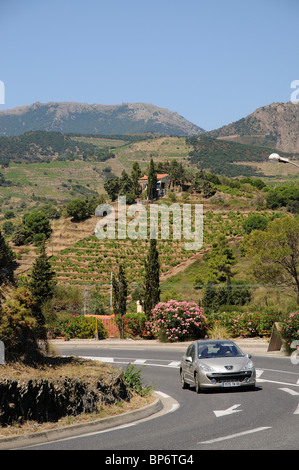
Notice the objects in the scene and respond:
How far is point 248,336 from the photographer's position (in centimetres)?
3206

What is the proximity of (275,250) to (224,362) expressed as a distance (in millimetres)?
22291

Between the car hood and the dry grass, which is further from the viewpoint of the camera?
the car hood

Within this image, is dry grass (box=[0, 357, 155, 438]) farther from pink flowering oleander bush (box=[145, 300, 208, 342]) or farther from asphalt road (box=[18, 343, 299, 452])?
pink flowering oleander bush (box=[145, 300, 208, 342])

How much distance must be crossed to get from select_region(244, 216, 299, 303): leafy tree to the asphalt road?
18.2 metres

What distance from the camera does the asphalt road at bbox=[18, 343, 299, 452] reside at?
30.0 ft

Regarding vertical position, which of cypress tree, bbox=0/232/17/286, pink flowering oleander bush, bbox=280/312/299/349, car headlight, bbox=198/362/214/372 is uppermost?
cypress tree, bbox=0/232/17/286

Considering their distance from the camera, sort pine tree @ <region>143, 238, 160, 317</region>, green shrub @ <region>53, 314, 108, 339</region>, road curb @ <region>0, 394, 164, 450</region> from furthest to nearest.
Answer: pine tree @ <region>143, 238, 160, 317</region> < green shrub @ <region>53, 314, 108, 339</region> < road curb @ <region>0, 394, 164, 450</region>

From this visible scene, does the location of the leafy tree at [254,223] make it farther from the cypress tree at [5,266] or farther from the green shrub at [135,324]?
the cypress tree at [5,266]

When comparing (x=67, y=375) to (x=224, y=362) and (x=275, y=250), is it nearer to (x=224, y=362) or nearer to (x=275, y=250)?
(x=224, y=362)

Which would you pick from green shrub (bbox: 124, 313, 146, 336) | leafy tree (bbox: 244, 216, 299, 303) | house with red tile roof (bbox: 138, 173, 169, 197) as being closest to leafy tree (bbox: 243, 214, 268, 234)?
house with red tile roof (bbox: 138, 173, 169, 197)

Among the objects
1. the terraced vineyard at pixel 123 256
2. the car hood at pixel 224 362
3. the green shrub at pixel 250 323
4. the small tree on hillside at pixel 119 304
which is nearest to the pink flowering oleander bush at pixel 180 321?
the green shrub at pixel 250 323
